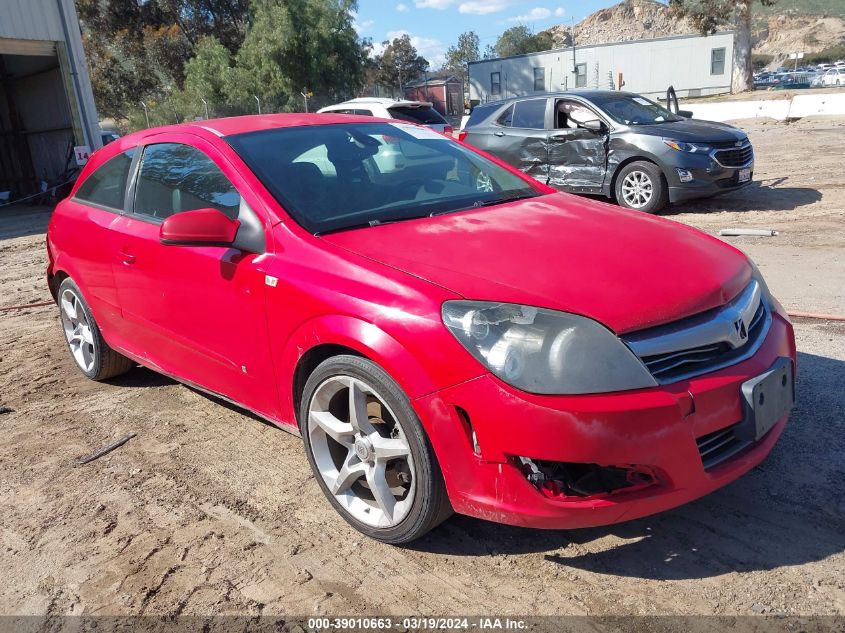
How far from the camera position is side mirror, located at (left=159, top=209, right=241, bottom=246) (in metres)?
3.04

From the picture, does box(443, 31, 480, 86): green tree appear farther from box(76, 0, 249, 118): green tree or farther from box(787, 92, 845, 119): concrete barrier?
box(787, 92, 845, 119): concrete barrier

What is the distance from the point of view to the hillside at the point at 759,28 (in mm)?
107500

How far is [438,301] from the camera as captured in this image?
2426mm

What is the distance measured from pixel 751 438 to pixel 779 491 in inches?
25.3

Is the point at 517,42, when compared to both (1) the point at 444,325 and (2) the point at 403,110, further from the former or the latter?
(1) the point at 444,325

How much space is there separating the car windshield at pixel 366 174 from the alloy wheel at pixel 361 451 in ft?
2.39

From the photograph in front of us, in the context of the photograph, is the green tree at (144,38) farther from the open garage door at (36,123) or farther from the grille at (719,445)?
the grille at (719,445)

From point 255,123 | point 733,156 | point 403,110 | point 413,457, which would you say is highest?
point 255,123

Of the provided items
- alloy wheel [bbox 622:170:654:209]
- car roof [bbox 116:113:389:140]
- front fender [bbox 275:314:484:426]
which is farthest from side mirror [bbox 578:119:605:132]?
front fender [bbox 275:314:484:426]

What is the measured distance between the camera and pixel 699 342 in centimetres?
242

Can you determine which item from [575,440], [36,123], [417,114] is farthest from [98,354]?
[36,123]

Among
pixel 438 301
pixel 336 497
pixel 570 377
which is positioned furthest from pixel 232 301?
pixel 570 377

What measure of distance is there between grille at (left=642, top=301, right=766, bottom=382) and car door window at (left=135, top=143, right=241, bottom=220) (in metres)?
1.94

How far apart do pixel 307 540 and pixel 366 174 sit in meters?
1.72
